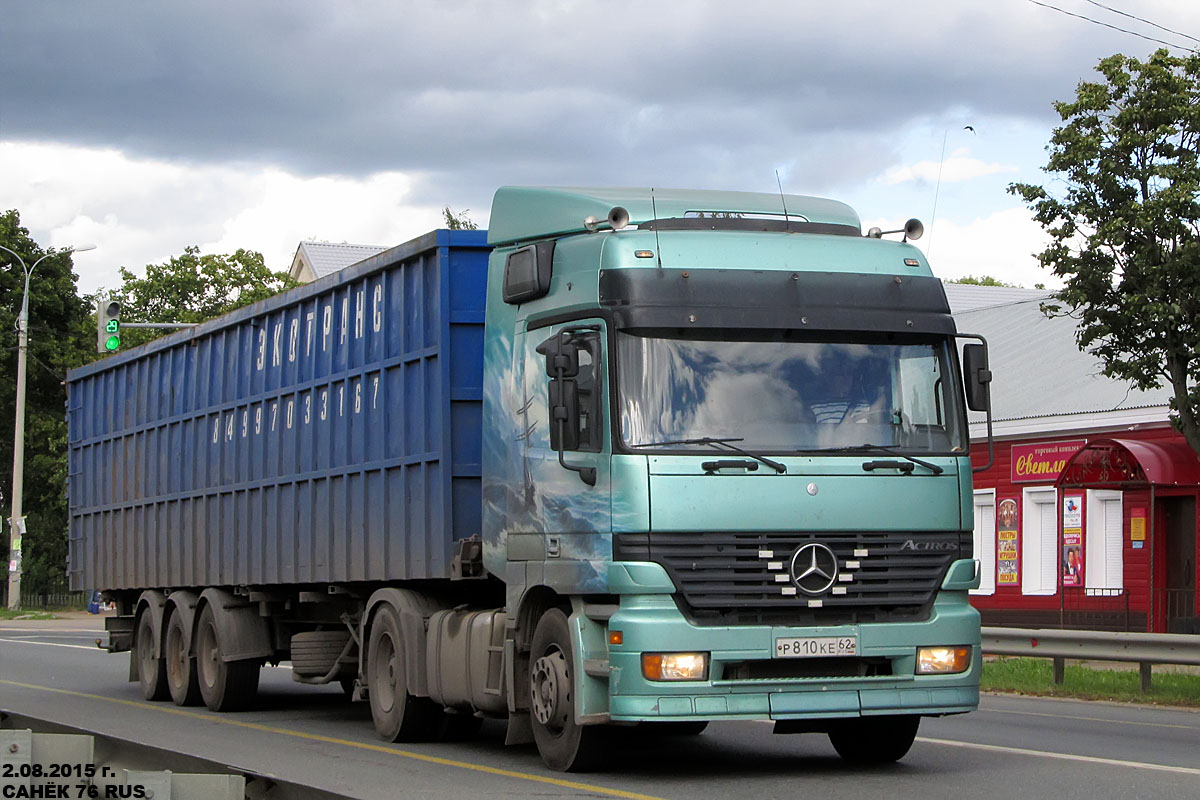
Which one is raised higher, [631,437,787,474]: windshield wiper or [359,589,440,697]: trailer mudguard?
[631,437,787,474]: windshield wiper

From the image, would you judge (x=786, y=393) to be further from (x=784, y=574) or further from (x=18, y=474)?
(x=18, y=474)

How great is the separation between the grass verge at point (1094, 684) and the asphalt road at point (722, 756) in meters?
0.71

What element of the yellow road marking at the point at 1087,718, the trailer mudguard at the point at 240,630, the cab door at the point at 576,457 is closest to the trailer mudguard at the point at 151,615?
the trailer mudguard at the point at 240,630

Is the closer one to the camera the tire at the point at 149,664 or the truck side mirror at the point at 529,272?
the truck side mirror at the point at 529,272

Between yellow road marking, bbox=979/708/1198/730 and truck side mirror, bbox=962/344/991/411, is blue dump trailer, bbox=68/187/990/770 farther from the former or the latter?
yellow road marking, bbox=979/708/1198/730

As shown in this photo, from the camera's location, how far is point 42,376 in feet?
213

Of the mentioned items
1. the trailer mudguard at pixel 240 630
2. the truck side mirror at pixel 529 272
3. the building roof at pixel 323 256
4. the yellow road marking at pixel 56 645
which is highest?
the building roof at pixel 323 256

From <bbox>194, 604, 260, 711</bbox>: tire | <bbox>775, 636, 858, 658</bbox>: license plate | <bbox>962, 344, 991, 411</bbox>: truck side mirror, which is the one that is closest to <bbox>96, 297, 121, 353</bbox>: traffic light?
<bbox>194, 604, 260, 711</bbox>: tire

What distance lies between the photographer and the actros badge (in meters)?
10.3

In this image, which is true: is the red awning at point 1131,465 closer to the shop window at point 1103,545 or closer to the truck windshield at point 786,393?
the shop window at point 1103,545

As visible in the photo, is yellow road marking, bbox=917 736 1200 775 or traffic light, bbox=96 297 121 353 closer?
yellow road marking, bbox=917 736 1200 775

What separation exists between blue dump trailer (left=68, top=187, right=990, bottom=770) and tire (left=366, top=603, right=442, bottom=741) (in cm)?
3

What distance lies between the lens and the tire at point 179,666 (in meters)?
17.5

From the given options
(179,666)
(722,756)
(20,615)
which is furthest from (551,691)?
(20,615)
